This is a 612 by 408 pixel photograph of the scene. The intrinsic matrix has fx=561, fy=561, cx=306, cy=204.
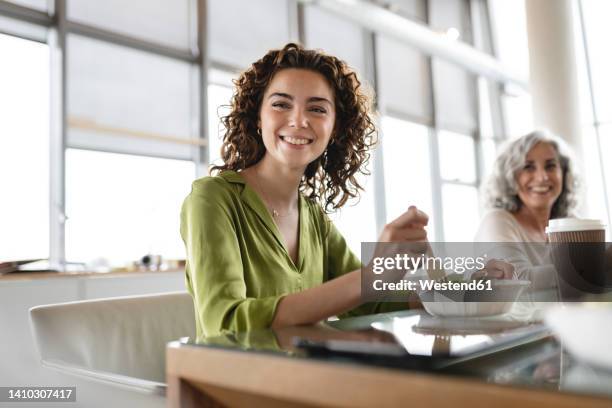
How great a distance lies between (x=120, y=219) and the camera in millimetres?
4035

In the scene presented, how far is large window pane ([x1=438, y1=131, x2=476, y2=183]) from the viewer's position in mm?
7211

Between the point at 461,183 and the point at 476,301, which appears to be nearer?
the point at 476,301

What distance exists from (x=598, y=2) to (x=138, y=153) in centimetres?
534

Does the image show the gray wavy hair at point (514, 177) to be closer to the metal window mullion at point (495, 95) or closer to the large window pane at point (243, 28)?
the large window pane at point (243, 28)

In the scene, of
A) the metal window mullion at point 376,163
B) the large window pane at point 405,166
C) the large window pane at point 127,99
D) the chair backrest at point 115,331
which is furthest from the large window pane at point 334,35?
the chair backrest at point 115,331

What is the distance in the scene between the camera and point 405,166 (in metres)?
6.70

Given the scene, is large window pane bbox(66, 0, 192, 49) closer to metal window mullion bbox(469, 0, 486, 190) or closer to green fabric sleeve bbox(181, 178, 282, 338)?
green fabric sleeve bbox(181, 178, 282, 338)

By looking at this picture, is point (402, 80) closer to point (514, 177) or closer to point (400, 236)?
point (514, 177)

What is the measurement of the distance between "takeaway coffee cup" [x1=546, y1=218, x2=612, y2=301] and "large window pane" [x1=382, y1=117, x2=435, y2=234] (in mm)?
5273

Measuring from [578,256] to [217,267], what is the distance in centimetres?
62

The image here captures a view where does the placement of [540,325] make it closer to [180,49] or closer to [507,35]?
[180,49]

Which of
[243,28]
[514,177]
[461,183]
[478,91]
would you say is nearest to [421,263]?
[514,177]

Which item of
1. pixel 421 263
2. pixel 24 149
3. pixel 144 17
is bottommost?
pixel 421 263

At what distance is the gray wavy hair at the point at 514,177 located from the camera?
252 centimetres
